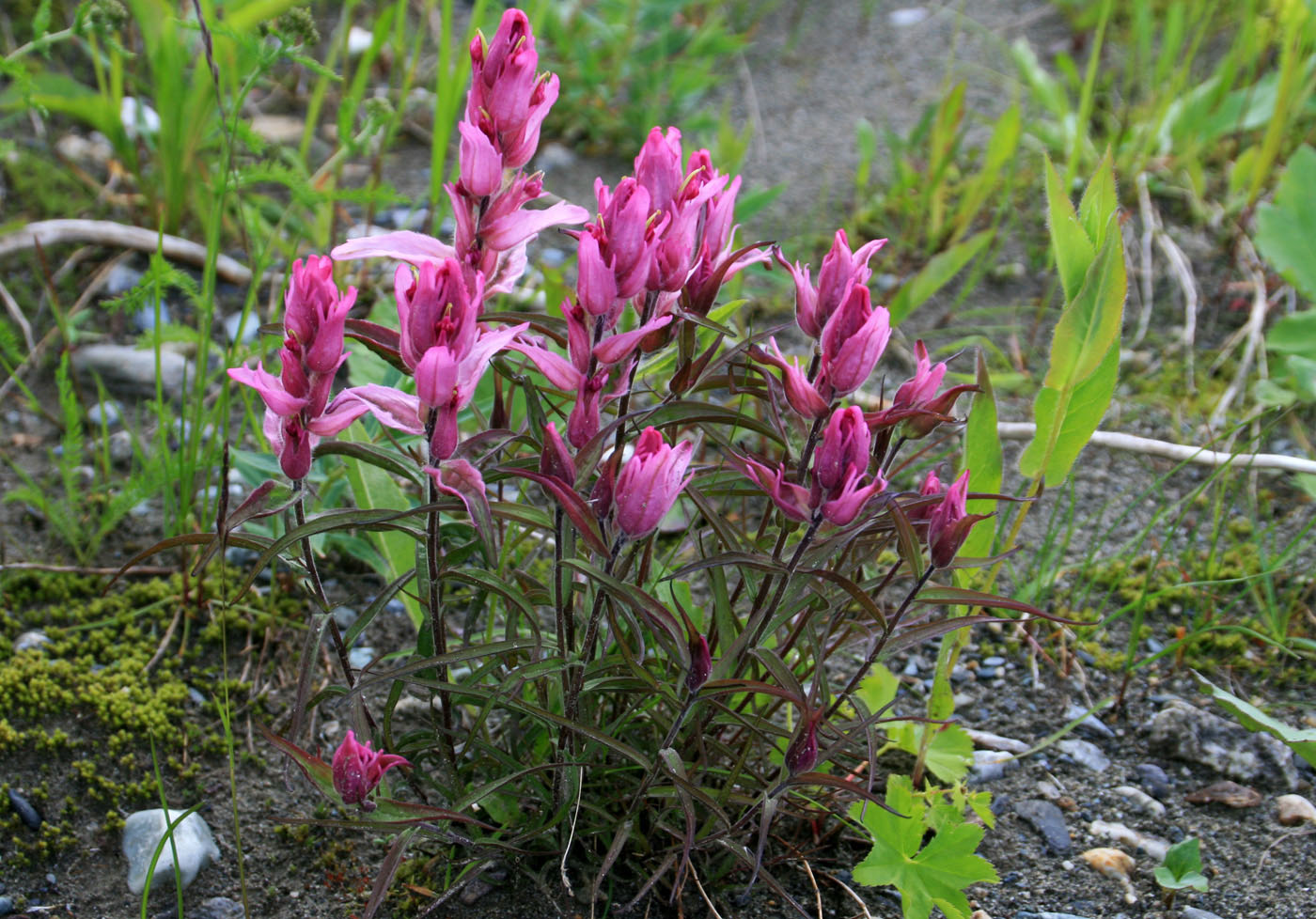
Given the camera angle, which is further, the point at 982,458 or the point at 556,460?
the point at 982,458

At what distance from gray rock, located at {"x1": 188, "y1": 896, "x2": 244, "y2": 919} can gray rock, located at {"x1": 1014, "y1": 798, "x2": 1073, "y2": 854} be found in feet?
3.83

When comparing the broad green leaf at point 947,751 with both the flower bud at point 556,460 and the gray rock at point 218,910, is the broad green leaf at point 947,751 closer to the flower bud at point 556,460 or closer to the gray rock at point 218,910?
the flower bud at point 556,460

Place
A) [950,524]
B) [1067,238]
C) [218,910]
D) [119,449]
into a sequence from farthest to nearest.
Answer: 1. [119,449]
2. [1067,238]
3. [218,910]
4. [950,524]

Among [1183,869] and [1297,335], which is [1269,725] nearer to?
[1183,869]

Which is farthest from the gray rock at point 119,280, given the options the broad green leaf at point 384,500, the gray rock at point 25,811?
the gray rock at point 25,811

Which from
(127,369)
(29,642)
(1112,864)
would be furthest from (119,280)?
(1112,864)

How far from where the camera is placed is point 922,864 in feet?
4.62

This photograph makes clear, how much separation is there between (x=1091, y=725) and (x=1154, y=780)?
135mm

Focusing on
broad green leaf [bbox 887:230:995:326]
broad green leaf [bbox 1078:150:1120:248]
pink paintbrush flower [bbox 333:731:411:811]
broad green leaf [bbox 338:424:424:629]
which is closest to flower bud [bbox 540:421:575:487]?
pink paintbrush flower [bbox 333:731:411:811]

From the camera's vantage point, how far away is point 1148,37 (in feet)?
11.4

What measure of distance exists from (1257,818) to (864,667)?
902 millimetres

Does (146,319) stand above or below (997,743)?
above

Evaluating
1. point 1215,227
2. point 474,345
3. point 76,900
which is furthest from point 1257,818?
point 1215,227

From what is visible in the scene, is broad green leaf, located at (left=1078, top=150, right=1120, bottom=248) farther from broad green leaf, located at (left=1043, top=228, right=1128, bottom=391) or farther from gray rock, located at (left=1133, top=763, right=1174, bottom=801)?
gray rock, located at (left=1133, top=763, right=1174, bottom=801)
